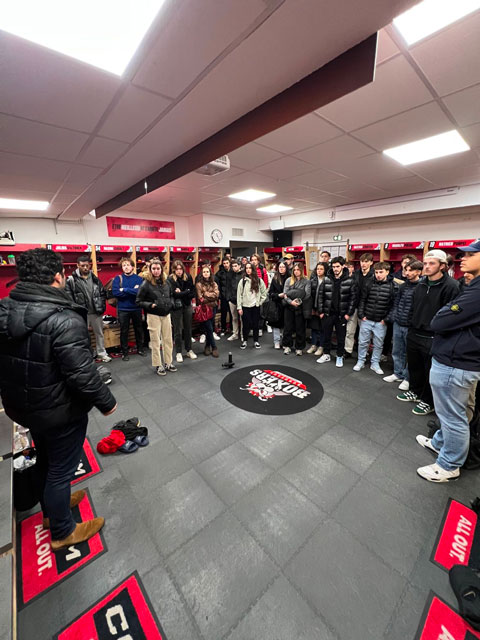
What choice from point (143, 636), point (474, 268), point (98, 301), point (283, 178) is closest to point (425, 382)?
point (474, 268)

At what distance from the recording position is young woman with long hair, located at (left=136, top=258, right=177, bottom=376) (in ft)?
11.6

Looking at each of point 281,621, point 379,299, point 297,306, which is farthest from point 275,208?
point 281,621

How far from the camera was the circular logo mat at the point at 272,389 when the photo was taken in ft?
9.55

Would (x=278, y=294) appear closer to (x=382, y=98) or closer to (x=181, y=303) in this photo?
(x=181, y=303)

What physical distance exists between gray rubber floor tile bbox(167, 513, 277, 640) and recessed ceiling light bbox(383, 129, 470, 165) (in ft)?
12.9

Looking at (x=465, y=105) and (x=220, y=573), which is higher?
(x=465, y=105)

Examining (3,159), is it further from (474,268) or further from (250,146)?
(474,268)

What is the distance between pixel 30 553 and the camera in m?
1.46

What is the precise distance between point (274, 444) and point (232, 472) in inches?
19.3

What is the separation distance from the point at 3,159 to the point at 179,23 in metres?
2.48

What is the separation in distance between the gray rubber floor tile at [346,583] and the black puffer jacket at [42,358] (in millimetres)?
1488

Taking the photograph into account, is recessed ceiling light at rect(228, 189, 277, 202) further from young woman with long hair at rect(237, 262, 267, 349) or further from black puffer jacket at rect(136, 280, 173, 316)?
black puffer jacket at rect(136, 280, 173, 316)

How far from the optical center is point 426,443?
2.25 m

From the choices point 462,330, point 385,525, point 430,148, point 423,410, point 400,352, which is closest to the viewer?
point 385,525
